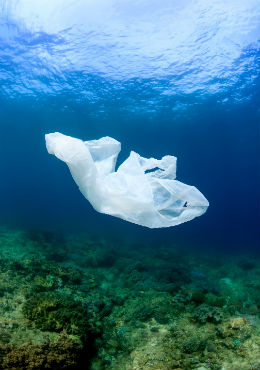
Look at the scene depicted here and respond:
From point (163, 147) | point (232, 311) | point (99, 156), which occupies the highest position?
point (163, 147)

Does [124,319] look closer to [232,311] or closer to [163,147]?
[232,311]

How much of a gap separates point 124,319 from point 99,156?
4337 millimetres

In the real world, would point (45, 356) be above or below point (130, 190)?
below

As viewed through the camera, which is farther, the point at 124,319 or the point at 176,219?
the point at 124,319

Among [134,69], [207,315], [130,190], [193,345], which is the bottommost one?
[193,345]

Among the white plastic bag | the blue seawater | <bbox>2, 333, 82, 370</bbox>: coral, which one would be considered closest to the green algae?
<bbox>2, 333, 82, 370</bbox>: coral

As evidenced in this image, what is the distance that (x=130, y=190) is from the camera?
4543 millimetres

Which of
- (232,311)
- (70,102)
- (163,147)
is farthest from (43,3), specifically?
(163,147)

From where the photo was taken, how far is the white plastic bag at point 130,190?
4375 mm

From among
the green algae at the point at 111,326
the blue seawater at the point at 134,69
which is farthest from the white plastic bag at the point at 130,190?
the blue seawater at the point at 134,69

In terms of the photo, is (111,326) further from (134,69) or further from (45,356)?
(134,69)

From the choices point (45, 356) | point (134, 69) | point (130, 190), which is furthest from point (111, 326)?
point (134, 69)

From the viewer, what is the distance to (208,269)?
15805 mm

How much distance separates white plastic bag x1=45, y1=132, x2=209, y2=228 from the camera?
4375 millimetres
